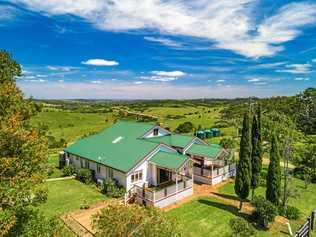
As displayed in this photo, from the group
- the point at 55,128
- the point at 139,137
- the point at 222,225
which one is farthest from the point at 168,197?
the point at 55,128

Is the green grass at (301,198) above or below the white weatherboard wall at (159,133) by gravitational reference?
below

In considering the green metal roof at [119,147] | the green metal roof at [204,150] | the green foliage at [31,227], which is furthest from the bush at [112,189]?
the green foliage at [31,227]

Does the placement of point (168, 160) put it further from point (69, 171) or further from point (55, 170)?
point (55, 170)

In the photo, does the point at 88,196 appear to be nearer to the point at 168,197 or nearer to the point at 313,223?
the point at 168,197

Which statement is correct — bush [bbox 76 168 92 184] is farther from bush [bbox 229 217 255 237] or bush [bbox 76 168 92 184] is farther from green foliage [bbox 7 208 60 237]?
bush [bbox 229 217 255 237]

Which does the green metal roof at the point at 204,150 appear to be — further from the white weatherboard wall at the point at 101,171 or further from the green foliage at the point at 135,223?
the green foliage at the point at 135,223

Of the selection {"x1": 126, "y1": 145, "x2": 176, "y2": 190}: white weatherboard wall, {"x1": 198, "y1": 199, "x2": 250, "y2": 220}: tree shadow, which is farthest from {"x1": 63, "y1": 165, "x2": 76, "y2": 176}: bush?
{"x1": 198, "y1": 199, "x2": 250, "y2": 220}: tree shadow

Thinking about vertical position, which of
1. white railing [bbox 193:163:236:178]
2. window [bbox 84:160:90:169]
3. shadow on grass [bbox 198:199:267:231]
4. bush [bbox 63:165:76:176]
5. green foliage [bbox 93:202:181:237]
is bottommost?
shadow on grass [bbox 198:199:267:231]
